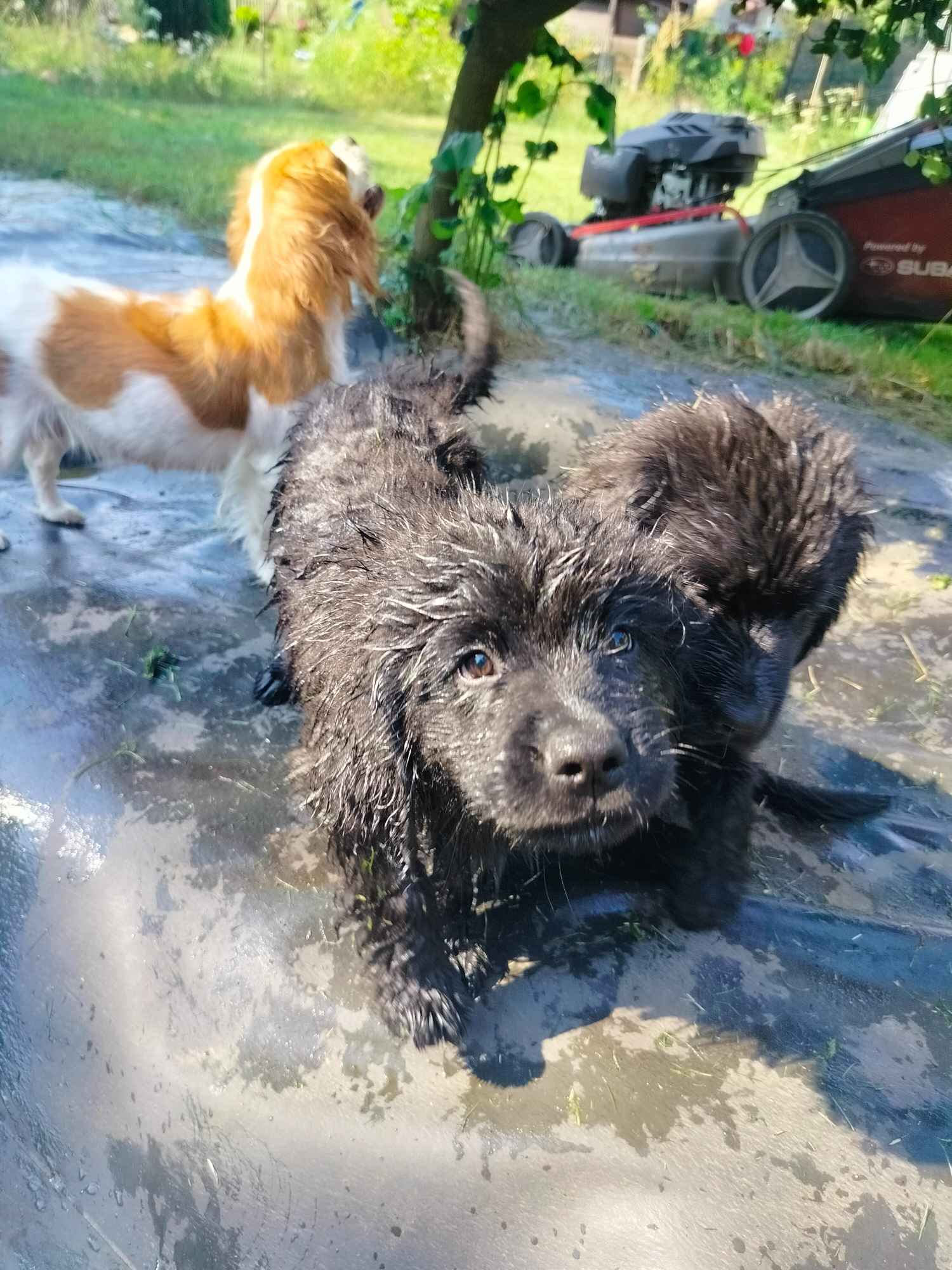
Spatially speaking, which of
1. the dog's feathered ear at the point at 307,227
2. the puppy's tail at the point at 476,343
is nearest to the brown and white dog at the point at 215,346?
the dog's feathered ear at the point at 307,227

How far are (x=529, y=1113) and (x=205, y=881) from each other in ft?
3.36

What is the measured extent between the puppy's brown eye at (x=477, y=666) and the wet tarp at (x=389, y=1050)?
34.6 inches

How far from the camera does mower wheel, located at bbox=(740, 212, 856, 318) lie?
726cm

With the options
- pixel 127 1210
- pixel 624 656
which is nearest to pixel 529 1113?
pixel 127 1210

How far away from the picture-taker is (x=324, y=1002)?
2.29 m

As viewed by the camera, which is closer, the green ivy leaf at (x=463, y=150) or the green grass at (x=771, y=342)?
the green ivy leaf at (x=463, y=150)

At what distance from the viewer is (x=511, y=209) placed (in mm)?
5402

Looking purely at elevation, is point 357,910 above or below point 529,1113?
above

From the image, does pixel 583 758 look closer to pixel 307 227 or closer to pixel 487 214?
pixel 307 227

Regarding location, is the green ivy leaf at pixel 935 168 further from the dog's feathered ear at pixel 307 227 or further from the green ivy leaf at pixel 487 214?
the dog's feathered ear at pixel 307 227

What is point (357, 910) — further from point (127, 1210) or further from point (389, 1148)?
point (127, 1210)

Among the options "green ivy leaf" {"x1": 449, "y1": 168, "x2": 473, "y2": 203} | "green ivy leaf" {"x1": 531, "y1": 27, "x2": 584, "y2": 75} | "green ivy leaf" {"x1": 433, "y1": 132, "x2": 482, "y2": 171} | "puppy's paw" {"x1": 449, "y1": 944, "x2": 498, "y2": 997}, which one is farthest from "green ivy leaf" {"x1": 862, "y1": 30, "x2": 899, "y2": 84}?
"puppy's paw" {"x1": 449, "y1": 944, "x2": 498, "y2": 997}

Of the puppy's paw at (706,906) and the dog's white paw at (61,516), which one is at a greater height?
the dog's white paw at (61,516)

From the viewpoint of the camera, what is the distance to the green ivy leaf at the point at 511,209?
5375 mm
